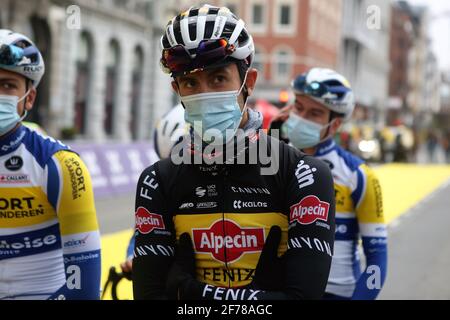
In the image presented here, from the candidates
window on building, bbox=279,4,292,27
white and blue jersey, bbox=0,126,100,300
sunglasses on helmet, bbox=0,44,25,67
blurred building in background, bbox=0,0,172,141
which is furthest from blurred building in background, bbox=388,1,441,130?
white and blue jersey, bbox=0,126,100,300

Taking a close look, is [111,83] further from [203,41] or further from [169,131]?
[203,41]

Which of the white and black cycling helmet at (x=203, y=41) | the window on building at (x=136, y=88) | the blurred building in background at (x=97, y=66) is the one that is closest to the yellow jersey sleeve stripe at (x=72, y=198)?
the white and black cycling helmet at (x=203, y=41)

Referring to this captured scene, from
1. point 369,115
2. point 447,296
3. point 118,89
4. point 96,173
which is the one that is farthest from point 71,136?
point 369,115

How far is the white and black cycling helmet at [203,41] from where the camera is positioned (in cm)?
264

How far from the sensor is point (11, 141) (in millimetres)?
3494

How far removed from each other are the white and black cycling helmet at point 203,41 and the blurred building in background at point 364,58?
69.5 m

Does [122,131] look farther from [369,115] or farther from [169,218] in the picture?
[369,115]

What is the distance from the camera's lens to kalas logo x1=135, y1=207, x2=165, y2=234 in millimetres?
2695

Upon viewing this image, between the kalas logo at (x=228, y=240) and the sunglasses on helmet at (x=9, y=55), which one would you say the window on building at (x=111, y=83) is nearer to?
the sunglasses on helmet at (x=9, y=55)

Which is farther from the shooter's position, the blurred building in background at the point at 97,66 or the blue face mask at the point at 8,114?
the blurred building in background at the point at 97,66

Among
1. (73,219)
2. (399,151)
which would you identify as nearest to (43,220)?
(73,219)

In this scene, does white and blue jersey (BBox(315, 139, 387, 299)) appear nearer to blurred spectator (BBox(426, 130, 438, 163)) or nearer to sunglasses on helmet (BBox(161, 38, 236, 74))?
sunglasses on helmet (BBox(161, 38, 236, 74))
